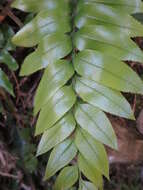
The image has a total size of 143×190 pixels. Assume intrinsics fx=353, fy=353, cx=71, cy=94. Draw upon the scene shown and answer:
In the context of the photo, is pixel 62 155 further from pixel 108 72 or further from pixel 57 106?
pixel 108 72

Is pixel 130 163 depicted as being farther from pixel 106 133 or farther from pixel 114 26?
pixel 114 26

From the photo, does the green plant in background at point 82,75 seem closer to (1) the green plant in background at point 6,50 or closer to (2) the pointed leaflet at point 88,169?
(2) the pointed leaflet at point 88,169

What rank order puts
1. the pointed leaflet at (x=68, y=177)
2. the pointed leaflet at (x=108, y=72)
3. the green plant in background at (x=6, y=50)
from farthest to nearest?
the green plant in background at (x=6, y=50)
the pointed leaflet at (x=68, y=177)
the pointed leaflet at (x=108, y=72)

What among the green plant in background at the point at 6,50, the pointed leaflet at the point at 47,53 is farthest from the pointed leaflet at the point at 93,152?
the green plant in background at the point at 6,50

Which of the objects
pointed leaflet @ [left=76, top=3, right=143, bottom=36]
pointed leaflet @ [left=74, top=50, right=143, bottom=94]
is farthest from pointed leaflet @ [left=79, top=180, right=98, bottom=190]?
pointed leaflet @ [left=76, top=3, right=143, bottom=36]

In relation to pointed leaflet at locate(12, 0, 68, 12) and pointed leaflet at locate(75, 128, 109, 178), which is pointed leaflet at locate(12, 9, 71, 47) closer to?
pointed leaflet at locate(12, 0, 68, 12)

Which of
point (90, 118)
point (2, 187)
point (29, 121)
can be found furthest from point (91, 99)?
point (2, 187)

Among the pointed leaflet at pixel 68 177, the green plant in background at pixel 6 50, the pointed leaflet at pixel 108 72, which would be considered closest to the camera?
the pointed leaflet at pixel 108 72
